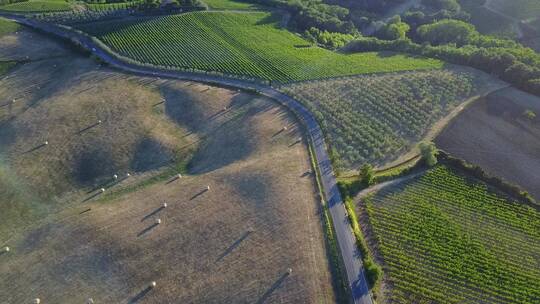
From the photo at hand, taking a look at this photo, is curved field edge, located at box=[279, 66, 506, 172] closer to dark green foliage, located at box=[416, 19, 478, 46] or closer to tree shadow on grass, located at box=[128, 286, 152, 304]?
dark green foliage, located at box=[416, 19, 478, 46]

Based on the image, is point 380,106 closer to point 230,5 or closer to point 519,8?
point 230,5

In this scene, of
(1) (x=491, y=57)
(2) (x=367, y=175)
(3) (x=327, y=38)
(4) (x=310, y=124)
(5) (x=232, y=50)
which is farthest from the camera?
(3) (x=327, y=38)

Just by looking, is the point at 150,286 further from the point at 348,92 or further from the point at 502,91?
the point at 502,91

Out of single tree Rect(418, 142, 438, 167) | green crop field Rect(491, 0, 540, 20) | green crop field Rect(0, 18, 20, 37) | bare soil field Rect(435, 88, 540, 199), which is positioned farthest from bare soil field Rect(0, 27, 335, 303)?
green crop field Rect(491, 0, 540, 20)

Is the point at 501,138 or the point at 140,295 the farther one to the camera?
the point at 501,138

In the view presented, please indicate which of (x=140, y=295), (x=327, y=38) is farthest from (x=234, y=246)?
(x=327, y=38)

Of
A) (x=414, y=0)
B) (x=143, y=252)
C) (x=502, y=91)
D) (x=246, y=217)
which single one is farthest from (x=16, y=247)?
(x=414, y=0)
